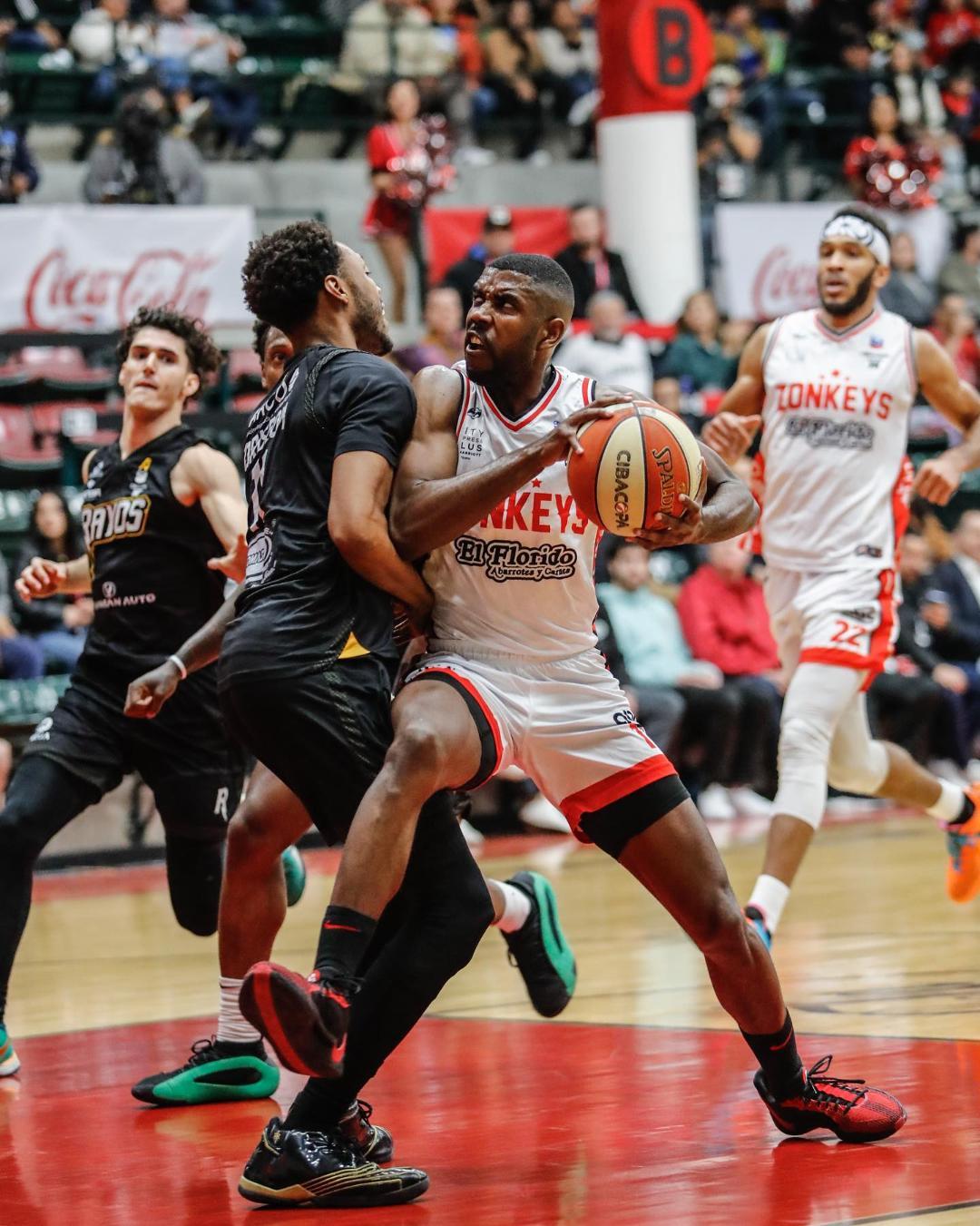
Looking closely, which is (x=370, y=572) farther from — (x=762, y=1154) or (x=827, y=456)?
(x=827, y=456)

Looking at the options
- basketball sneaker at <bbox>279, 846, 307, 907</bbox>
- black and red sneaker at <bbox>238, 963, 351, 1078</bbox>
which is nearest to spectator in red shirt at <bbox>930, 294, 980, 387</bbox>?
basketball sneaker at <bbox>279, 846, 307, 907</bbox>

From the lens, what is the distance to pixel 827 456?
7.07m

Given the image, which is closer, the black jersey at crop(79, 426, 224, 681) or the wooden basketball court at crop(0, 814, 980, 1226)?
the wooden basketball court at crop(0, 814, 980, 1226)

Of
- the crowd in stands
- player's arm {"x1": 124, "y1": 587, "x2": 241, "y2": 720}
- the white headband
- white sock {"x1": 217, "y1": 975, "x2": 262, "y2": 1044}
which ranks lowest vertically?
white sock {"x1": 217, "y1": 975, "x2": 262, "y2": 1044}

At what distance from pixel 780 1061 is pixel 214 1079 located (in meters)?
1.58

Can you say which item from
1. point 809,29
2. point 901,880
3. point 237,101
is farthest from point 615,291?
point 901,880

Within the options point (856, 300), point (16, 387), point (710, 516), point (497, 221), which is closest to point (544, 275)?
point (710, 516)

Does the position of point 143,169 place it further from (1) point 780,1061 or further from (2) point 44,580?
(1) point 780,1061

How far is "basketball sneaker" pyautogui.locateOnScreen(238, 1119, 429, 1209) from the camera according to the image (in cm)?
398

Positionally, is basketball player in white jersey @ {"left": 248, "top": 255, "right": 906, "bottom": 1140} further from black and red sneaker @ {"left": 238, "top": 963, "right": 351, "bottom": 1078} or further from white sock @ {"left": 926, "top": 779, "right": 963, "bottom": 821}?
white sock @ {"left": 926, "top": 779, "right": 963, "bottom": 821}

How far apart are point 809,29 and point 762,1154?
17236mm

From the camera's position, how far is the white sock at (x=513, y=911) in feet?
18.6

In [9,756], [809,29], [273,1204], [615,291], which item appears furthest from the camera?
[809,29]

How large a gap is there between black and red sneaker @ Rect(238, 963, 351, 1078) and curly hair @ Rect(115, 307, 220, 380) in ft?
9.02
